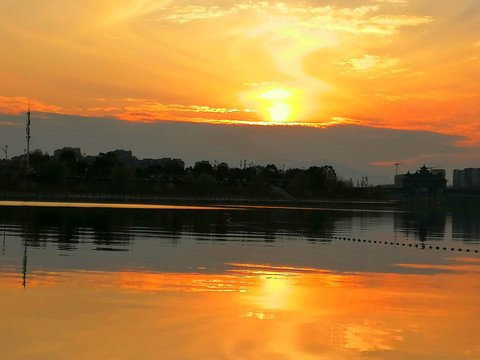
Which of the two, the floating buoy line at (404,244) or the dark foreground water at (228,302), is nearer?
the dark foreground water at (228,302)

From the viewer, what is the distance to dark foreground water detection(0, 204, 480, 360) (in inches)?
957

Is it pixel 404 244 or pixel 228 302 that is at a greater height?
pixel 404 244

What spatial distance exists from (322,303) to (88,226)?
5071 centimetres

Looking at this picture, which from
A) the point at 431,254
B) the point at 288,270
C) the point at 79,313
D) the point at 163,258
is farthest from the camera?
the point at 431,254

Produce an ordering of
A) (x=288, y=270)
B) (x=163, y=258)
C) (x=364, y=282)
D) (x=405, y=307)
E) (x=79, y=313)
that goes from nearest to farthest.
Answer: (x=79, y=313), (x=405, y=307), (x=364, y=282), (x=288, y=270), (x=163, y=258)

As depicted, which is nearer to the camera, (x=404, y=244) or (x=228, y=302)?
(x=228, y=302)

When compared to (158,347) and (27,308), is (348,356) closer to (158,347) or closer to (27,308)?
(158,347)

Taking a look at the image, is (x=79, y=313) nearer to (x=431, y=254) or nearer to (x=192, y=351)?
(x=192, y=351)

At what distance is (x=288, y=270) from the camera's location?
151 feet

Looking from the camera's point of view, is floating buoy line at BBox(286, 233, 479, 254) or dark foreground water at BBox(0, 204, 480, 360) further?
floating buoy line at BBox(286, 233, 479, 254)

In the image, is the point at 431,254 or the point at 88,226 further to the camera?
the point at 88,226

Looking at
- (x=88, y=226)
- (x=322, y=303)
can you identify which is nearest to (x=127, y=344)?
(x=322, y=303)

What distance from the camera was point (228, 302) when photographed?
32.6 metres

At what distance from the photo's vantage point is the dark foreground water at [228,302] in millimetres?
24312
